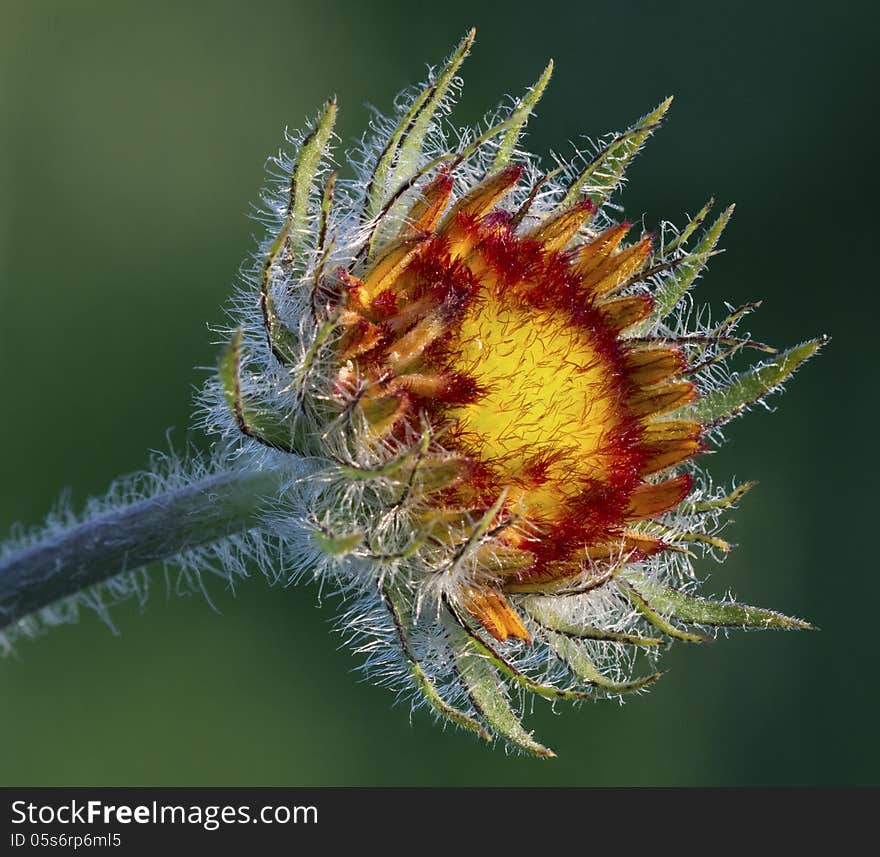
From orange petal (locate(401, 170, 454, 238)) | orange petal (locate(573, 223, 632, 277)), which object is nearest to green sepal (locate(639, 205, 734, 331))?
orange petal (locate(573, 223, 632, 277))

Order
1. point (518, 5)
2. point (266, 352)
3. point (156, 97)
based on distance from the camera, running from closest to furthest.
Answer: point (266, 352)
point (156, 97)
point (518, 5)

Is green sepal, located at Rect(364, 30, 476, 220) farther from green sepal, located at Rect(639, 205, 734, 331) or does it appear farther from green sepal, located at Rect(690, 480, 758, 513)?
green sepal, located at Rect(690, 480, 758, 513)

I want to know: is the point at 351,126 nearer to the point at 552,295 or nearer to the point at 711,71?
the point at 711,71

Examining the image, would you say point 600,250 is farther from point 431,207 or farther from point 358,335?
point 358,335

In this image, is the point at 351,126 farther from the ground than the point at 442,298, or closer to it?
farther from the ground

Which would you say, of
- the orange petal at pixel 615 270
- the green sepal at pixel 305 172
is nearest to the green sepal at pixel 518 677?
the orange petal at pixel 615 270

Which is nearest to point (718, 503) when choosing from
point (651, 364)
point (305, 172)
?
point (651, 364)

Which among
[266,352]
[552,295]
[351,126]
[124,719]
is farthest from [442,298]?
[351,126]
